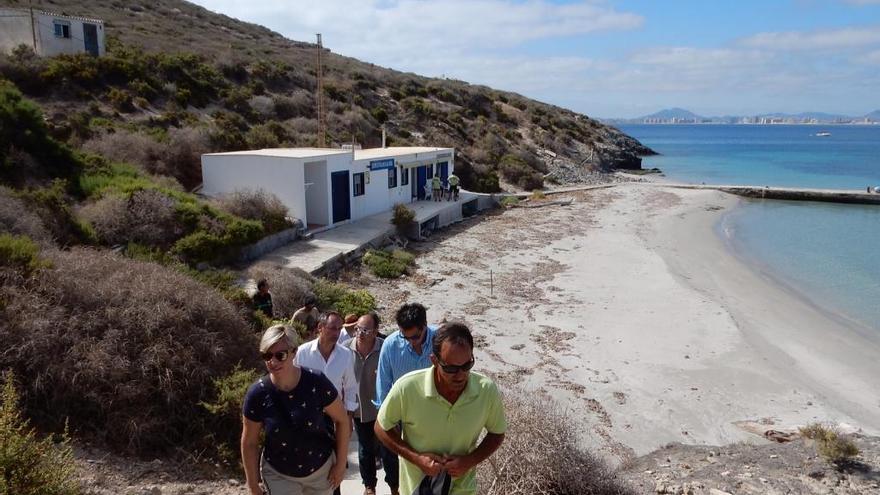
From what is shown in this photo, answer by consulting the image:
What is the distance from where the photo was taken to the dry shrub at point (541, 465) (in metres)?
4.90

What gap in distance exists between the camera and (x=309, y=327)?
8125mm

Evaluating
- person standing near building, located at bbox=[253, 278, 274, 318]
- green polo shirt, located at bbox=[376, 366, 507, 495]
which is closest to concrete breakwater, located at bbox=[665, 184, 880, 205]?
person standing near building, located at bbox=[253, 278, 274, 318]

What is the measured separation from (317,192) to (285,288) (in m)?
7.28

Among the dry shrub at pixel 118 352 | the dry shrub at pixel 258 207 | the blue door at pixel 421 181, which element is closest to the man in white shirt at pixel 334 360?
the dry shrub at pixel 118 352

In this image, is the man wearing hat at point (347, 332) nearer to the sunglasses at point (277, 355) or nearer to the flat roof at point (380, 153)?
the sunglasses at point (277, 355)

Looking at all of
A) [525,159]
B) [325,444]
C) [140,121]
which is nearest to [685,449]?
[325,444]

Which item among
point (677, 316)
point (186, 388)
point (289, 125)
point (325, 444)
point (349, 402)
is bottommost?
point (677, 316)

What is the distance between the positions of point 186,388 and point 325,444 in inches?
125

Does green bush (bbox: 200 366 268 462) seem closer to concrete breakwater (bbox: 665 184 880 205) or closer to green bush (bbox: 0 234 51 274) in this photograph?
green bush (bbox: 0 234 51 274)

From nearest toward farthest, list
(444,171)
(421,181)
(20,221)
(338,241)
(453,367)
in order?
(453,367), (20,221), (338,241), (421,181), (444,171)

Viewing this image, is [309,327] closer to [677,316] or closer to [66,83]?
[677,316]

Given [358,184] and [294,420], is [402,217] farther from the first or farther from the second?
[294,420]

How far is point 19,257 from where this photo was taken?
6699mm

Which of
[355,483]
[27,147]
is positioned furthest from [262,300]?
[27,147]
